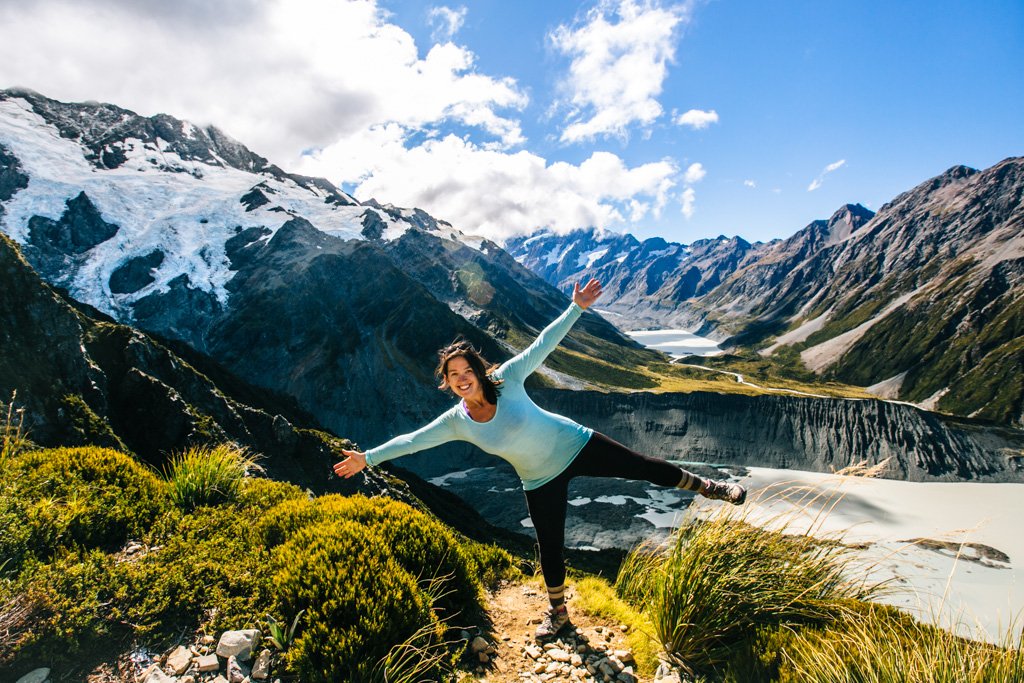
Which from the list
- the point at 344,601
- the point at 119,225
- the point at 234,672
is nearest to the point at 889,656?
the point at 344,601

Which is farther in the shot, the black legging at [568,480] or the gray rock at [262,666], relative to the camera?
the black legging at [568,480]

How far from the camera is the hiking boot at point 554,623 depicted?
215 inches

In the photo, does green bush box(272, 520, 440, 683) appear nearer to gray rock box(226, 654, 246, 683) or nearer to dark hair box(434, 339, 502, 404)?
gray rock box(226, 654, 246, 683)

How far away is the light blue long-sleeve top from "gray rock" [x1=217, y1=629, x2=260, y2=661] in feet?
5.93

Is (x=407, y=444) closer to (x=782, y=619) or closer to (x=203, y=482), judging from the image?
(x=203, y=482)

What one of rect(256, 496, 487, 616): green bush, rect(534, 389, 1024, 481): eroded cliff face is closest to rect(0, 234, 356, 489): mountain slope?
rect(256, 496, 487, 616): green bush

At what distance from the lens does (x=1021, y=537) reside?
66.4 meters

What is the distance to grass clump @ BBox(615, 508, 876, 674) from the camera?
449 cm

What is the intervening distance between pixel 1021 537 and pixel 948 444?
26.3 m

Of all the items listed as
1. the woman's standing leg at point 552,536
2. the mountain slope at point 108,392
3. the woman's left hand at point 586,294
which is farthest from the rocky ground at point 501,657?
the mountain slope at point 108,392

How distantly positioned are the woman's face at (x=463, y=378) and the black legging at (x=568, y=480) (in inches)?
54.4

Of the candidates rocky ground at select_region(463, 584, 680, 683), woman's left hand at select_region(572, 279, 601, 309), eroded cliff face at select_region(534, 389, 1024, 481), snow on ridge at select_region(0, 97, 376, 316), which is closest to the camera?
rocky ground at select_region(463, 584, 680, 683)

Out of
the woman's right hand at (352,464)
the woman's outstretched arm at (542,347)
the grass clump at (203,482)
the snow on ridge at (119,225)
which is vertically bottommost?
the grass clump at (203,482)

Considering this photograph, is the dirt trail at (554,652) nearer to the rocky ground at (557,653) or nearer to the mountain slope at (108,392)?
the rocky ground at (557,653)
